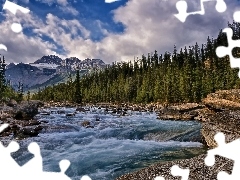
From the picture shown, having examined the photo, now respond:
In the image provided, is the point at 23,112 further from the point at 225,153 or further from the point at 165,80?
the point at 165,80

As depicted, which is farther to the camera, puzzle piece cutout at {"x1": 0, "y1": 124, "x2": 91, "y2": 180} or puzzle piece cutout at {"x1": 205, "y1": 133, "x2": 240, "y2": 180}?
puzzle piece cutout at {"x1": 0, "y1": 124, "x2": 91, "y2": 180}

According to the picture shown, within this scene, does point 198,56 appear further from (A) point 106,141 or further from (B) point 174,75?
(A) point 106,141

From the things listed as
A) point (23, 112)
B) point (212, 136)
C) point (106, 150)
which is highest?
point (23, 112)

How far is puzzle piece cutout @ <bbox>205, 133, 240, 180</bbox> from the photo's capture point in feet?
15.8

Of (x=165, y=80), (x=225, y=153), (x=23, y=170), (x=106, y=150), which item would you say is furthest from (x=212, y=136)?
(x=165, y=80)

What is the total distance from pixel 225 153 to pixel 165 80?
84.6m

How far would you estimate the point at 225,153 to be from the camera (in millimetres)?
5148

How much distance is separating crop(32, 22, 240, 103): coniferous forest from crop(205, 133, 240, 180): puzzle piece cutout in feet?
93.9

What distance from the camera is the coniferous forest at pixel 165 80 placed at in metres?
71.7

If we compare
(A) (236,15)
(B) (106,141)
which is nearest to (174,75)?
(B) (106,141)

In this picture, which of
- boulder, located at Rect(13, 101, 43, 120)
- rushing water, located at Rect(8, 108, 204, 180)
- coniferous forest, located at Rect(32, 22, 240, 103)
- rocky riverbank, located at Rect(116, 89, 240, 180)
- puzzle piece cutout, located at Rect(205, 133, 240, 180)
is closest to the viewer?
puzzle piece cutout, located at Rect(205, 133, 240, 180)
